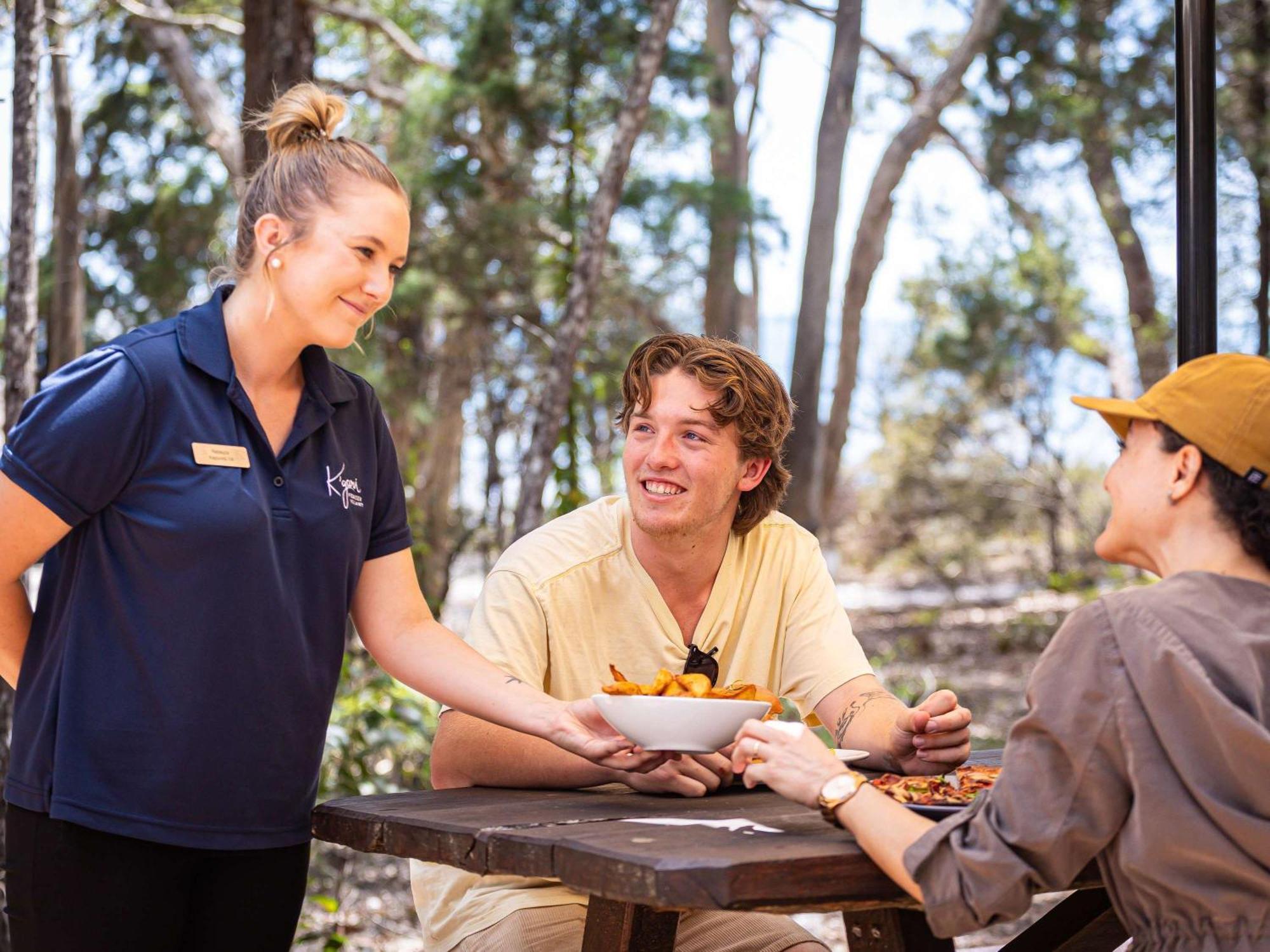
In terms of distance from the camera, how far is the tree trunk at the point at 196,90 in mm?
7055

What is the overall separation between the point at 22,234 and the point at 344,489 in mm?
1692

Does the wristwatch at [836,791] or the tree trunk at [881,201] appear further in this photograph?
the tree trunk at [881,201]

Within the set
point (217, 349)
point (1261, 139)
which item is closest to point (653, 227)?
point (1261, 139)

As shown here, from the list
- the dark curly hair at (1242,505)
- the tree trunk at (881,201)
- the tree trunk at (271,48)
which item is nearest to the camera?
the dark curly hair at (1242,505)

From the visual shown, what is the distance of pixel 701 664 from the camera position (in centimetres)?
238

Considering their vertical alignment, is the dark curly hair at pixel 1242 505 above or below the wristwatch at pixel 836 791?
above

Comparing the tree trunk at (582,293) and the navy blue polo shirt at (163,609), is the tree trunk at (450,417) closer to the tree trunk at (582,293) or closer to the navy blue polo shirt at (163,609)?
the tree trunk at (582,293)

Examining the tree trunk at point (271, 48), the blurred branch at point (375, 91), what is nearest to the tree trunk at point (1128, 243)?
the blurred branch at point (375, 91)

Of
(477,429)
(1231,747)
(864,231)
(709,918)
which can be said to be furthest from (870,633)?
(1231,747)

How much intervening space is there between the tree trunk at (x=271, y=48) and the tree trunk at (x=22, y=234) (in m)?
1.07

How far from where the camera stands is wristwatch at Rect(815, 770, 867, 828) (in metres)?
1.62

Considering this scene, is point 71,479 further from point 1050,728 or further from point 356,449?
point 1050,728

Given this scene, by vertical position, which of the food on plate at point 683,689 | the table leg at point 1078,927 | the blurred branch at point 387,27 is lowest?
the table leg at point 1078,927

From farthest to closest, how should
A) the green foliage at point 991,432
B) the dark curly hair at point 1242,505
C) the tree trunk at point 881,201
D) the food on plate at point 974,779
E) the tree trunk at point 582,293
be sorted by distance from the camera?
1. the green foliage at point 991,432
2. the tree trunk at point 881,201
3. the tree trunk at point 582,293
4. the food on plate at point 974,779
5. the dark curly hair at point 1242,505
